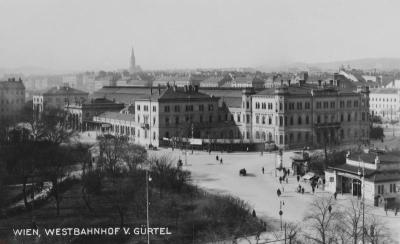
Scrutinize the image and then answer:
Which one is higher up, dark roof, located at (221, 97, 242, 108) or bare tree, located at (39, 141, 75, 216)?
dark roof, located at (221, 97, 242, 108)

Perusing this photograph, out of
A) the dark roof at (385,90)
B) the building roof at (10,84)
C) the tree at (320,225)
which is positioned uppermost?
the building roof at (10,84)

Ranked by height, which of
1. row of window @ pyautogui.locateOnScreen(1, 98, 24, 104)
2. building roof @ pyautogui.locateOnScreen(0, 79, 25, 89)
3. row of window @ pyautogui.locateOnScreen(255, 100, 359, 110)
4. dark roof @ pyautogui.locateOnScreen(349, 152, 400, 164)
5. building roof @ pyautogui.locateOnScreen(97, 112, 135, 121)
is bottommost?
dark roof @ pyautogui.locateOnScreen(349, 152, 400, 164)

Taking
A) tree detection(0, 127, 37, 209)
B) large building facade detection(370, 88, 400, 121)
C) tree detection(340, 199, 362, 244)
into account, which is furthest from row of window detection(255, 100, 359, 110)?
large building facade detection(370, 88, 400, 121)

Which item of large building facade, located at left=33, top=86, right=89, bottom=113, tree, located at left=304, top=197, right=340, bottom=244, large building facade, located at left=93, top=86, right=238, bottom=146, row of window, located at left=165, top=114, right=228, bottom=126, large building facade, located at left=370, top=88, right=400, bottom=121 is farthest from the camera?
large building facade, located at left=370, top=88, right=400, bottom=121

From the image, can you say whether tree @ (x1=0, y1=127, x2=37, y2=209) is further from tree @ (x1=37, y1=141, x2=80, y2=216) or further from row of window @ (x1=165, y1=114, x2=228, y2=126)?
row of window @ (x1=165, y1=114, x2=228, y2=126)

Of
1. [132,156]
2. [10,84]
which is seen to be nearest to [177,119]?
[132,156]

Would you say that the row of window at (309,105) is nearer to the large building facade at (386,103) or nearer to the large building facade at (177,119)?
the large building facade at (177,119)

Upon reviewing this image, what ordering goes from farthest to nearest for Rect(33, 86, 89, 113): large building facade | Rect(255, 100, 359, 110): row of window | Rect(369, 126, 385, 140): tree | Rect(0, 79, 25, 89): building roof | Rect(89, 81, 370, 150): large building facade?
Rect(0, 79, 25, 89): building roof, Rect(33, 86, 89, 113): large building facade, Rect(369, 126, 385, 140): tree, Rect(255, 100, 359, 110): row of window, Rect(89, 81, 370, 150): large building facade

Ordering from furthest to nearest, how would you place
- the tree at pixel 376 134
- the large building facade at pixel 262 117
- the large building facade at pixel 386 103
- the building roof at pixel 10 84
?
the building roof at pixel 10 84 < the large building facade at pixel 386 103 < the tree at pixel 376 134 < the large building facade at pixel 262 117

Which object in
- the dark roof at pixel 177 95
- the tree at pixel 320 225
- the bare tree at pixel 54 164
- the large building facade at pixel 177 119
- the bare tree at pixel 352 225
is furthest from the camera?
the dark roof at pixel 177 95

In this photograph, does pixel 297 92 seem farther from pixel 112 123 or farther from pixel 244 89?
pixel 112 123

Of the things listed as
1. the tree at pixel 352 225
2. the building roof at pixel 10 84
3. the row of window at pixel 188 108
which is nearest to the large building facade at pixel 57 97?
the building roof at pixel 10 84
